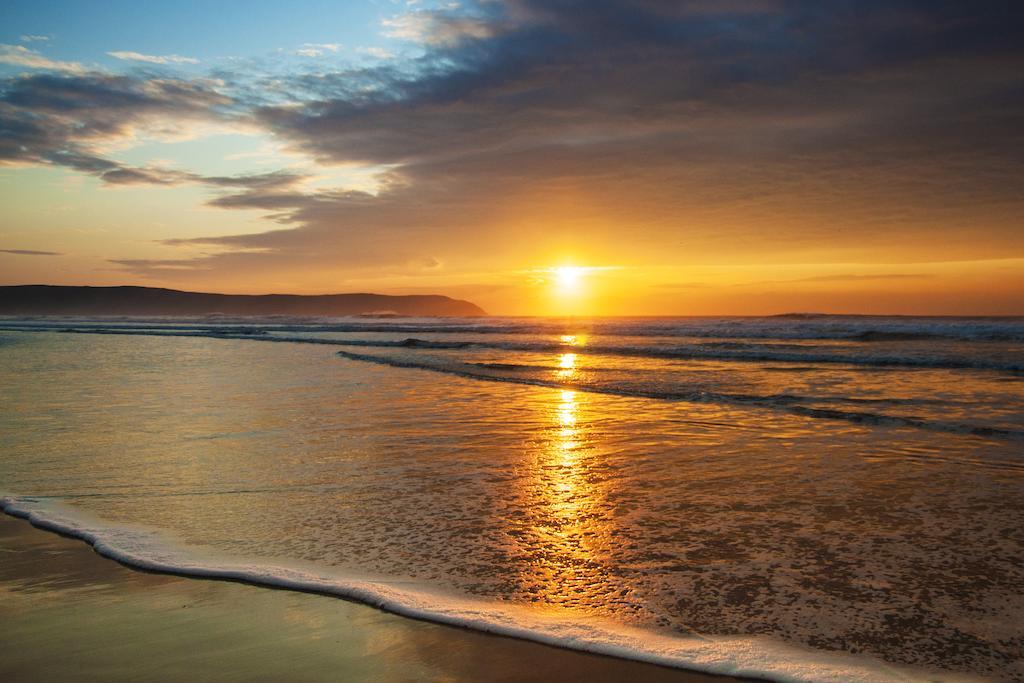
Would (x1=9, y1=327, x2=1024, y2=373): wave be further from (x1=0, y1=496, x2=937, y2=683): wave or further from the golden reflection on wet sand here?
(x1=0, y1=496, x2=937, y2=683): wave

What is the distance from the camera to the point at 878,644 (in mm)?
3080

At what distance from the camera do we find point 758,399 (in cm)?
1215

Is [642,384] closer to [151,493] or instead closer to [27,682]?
[151,493]

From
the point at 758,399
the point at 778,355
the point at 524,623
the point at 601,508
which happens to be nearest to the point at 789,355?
the point at 778,355

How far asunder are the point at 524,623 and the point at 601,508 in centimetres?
212

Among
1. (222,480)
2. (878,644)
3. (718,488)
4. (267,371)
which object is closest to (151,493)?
(222,480)

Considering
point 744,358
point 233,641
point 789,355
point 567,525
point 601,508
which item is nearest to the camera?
point 233,641

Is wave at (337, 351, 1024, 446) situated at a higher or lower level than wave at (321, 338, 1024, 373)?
lower

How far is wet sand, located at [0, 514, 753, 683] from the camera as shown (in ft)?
9.53

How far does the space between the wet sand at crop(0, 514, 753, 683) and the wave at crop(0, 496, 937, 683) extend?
6 cm

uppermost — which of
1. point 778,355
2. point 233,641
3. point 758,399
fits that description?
point 778,355

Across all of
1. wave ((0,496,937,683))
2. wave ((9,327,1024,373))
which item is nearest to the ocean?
wave ((0,496,937,683))

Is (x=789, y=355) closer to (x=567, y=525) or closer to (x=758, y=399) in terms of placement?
(x=758, y=399)

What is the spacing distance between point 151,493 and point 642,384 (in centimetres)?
1104
